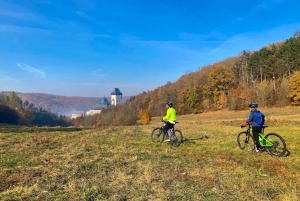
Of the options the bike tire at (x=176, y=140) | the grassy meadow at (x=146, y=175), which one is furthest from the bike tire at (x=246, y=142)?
the bike tire at (x=176, y=140)

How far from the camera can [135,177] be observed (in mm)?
7082

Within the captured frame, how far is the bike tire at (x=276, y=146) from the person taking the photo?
33.2 ft

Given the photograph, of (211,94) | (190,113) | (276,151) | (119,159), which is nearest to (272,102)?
(211,94)

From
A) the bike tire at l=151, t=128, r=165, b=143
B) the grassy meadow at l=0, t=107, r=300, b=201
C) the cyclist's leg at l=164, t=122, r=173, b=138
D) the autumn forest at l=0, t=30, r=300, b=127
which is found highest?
the autumn forest at l=0, t=30, r=300, b=127

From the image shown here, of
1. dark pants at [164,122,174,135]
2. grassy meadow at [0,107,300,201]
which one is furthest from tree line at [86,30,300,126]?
grassy meadow at [0,107,300,201]

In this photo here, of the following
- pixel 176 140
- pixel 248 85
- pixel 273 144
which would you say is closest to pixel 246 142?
pixel 273 144

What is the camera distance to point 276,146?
10.4 metres

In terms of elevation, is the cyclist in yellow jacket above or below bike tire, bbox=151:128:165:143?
above

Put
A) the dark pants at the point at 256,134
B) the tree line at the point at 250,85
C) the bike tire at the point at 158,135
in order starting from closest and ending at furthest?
the dark pants at the point at 256,134
the bike tire at the point at 158,135
the tree line at the point at 250,85

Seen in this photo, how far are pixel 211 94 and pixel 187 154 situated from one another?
76.6 meters

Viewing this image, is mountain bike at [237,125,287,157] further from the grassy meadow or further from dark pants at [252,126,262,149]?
the grassy meadow

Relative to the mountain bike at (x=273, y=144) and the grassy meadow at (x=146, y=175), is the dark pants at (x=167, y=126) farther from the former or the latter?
the mountain bike at (x=273, y=144)

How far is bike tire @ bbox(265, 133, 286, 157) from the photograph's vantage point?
398 inches

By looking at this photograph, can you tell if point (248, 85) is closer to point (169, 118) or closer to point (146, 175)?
point (169, 118)
